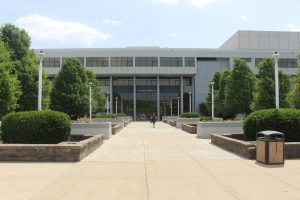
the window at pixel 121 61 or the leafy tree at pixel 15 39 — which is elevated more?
the window at pixel 121 61

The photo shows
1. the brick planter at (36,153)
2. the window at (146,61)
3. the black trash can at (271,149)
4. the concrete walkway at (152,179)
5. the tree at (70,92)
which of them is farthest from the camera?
the window at (146,61)

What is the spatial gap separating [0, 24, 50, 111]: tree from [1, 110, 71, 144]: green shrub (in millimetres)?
12002

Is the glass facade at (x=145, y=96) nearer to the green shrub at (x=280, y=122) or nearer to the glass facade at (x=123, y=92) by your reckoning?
the glass facade at (x=123, y=92)

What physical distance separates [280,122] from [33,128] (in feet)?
30.4

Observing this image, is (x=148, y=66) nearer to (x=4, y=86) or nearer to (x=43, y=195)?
(x=4, y=86)

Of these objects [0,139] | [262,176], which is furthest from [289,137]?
[0,139]

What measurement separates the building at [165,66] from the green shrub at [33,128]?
61.6 metres

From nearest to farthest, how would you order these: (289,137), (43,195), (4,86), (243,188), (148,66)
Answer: (43,195) → (243,188) → (289,137) → (4,86) → (148,66)

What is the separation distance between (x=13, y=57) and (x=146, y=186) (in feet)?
68.7

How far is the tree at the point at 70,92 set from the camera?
1404 inches

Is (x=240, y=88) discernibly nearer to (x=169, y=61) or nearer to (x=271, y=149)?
(x=271, y=149)

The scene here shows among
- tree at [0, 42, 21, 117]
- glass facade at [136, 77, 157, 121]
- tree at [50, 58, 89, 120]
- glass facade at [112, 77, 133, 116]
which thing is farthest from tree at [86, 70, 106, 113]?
glass facade at [136, 77, 157, 121]

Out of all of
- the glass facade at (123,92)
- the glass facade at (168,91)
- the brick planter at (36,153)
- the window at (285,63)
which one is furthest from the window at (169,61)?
the brick planter at (36,153)

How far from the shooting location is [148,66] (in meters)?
79.1
